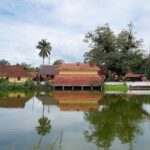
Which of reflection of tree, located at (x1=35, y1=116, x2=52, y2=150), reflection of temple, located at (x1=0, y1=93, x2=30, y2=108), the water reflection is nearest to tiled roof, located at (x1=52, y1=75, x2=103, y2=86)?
the water reflection

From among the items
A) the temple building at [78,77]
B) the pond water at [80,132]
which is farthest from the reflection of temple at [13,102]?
the temple building at [78,77]

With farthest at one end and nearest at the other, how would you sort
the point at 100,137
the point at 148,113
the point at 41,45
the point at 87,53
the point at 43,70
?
the point at 41,45
the point at 43,70
the point at 87,53
the point at 148,113
the point at 100,137

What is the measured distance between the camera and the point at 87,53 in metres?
66.3

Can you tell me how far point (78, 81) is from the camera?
6269 centimetres

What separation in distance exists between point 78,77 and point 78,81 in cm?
217

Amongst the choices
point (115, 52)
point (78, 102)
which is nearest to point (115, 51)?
point (115, 52)

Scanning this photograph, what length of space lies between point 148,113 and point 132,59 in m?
36.3

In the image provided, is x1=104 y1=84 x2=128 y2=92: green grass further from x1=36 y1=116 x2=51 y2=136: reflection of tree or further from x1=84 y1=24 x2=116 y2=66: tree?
x1=36 y1=116 x2=51 y2=136: reflection of tree

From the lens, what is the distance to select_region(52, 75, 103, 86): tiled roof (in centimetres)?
6166

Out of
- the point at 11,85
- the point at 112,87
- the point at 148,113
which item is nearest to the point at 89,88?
the point at 112,87

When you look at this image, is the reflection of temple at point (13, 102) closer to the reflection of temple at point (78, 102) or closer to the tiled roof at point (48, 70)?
the reflection of temple at point (78, 102)

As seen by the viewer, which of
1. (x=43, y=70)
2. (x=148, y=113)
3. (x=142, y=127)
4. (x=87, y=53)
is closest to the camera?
(x=142, y=127)

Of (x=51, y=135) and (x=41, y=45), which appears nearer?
(x=51, y=135)

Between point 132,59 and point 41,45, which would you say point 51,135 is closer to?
point 132,59
